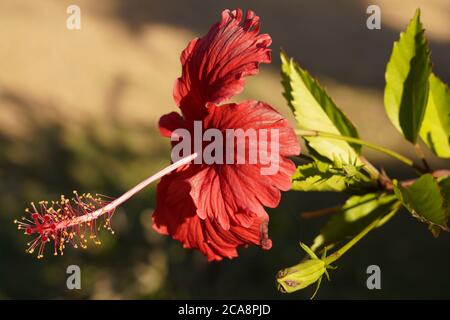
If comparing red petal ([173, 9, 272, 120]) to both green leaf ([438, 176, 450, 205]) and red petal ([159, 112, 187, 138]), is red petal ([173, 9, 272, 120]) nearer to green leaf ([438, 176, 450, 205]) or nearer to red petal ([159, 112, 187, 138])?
red petal ([159, 112, 187, 138])

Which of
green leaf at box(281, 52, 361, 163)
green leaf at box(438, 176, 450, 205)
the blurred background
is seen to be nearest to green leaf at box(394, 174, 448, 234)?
green leaf at box(438, 176, 450, 205)

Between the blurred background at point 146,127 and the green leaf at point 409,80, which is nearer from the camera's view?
the green leaf at point 409,80

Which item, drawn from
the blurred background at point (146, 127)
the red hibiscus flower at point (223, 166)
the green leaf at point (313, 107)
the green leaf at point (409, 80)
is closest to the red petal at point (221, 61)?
the red hibiscus flower at point (223, 166)

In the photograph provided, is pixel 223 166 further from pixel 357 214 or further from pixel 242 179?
pixel 357 214

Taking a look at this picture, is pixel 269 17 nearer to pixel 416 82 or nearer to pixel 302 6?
pixel 302 6

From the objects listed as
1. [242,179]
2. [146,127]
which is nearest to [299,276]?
[242,179]

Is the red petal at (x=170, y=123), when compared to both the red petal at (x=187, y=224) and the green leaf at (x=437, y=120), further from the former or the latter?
the green leaf at (x=437, y=120)
